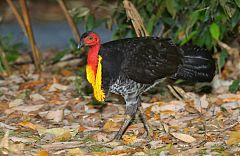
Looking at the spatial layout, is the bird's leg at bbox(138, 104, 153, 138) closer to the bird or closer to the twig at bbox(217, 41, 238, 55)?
the bird

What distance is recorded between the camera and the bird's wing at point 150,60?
18.0 ft

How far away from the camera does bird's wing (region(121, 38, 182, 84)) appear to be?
216 inches

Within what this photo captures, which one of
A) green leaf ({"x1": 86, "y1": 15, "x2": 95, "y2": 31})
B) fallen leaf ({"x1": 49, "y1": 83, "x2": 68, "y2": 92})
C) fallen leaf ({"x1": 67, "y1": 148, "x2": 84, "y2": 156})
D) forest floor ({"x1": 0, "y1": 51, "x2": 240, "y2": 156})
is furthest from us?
fallen leaf ({"x1": 49, "y1": 83, "x2": 68, "y2": 92})

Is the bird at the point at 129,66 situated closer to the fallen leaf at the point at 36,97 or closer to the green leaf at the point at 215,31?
the green leaf at the point at 215,31

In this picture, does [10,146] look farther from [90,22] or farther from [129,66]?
[90,22]

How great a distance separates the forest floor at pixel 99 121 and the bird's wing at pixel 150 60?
1.49 feet

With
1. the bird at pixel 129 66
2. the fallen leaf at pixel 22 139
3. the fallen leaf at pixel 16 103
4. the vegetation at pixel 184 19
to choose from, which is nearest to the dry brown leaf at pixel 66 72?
the vegetation at pixel 184 19

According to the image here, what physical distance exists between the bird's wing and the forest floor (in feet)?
1.49

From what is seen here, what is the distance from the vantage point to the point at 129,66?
547 cm

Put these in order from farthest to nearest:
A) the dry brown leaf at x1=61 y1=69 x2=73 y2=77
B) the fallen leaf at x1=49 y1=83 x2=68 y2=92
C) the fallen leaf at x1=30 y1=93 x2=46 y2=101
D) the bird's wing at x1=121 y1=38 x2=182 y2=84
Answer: the dry brown leaf at x1=61 y1=69 x2=73 y2=77, the fallen leaf at x1=49 y1=83 x2=68 y2=92, the fallen leaf at x1=30 y1=93 x2=46 y2=101, the bird's wing at x1=121 y1=38 x2=182 y2=84

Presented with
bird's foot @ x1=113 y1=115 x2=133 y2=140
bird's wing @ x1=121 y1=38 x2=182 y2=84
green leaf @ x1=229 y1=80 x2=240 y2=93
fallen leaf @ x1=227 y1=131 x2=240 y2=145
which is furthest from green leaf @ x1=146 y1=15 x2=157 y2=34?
fallen leaf @ x1=227 y1=131 x2=240 y2=145

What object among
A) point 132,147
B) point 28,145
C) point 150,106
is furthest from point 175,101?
point 28,145

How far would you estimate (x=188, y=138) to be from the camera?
17.4 feet

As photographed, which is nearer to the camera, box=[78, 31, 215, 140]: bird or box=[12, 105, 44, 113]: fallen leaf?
box=[78, 31, 215, 140]: bird
